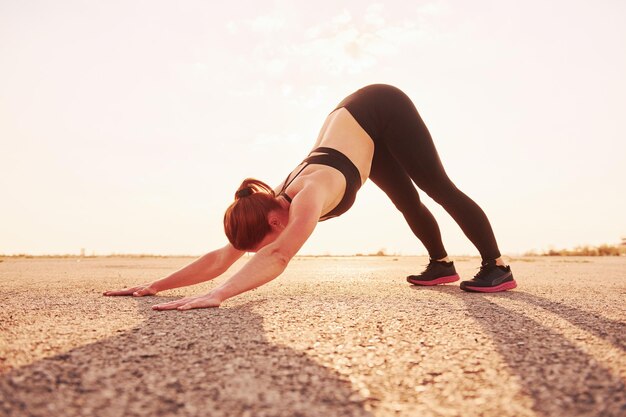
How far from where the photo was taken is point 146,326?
1.87 m

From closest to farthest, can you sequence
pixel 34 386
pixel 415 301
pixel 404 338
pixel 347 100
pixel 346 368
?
1. pixel 34 386
2. pixel 346 368
3. pixel 404 338
4. pixel 415 301
5. pixel 347 100

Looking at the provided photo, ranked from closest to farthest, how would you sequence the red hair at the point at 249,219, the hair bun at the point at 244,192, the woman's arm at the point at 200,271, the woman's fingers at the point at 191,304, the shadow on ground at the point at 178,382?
1. the shadow on ground at the point at 178,382
2. the woman's fingers at the point at 191,304
3. the red hair at the point at 249,219
4. the hair bun at the point at 244,192
5. the woman's arm at the point at 200,271

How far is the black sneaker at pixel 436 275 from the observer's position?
393cm

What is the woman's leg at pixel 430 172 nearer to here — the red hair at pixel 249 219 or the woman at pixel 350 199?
the woman at pixel 350 199

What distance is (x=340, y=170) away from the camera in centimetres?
304

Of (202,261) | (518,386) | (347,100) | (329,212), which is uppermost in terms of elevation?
(347,100)

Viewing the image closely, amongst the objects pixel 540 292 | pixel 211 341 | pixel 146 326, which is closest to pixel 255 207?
pixel 146 326

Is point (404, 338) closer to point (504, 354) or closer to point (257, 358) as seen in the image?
point (504, 354)

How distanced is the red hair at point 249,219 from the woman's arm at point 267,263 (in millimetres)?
265

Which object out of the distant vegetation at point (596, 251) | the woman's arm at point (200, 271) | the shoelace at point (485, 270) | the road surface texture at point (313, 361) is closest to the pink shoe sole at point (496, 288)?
the shoelace at point (485, 270)

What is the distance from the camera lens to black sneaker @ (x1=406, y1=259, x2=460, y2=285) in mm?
3925

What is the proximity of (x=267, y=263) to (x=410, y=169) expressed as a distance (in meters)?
1.58

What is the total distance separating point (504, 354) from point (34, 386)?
138cm

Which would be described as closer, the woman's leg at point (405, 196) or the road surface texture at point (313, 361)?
the road surface texture at point (313, 361)
